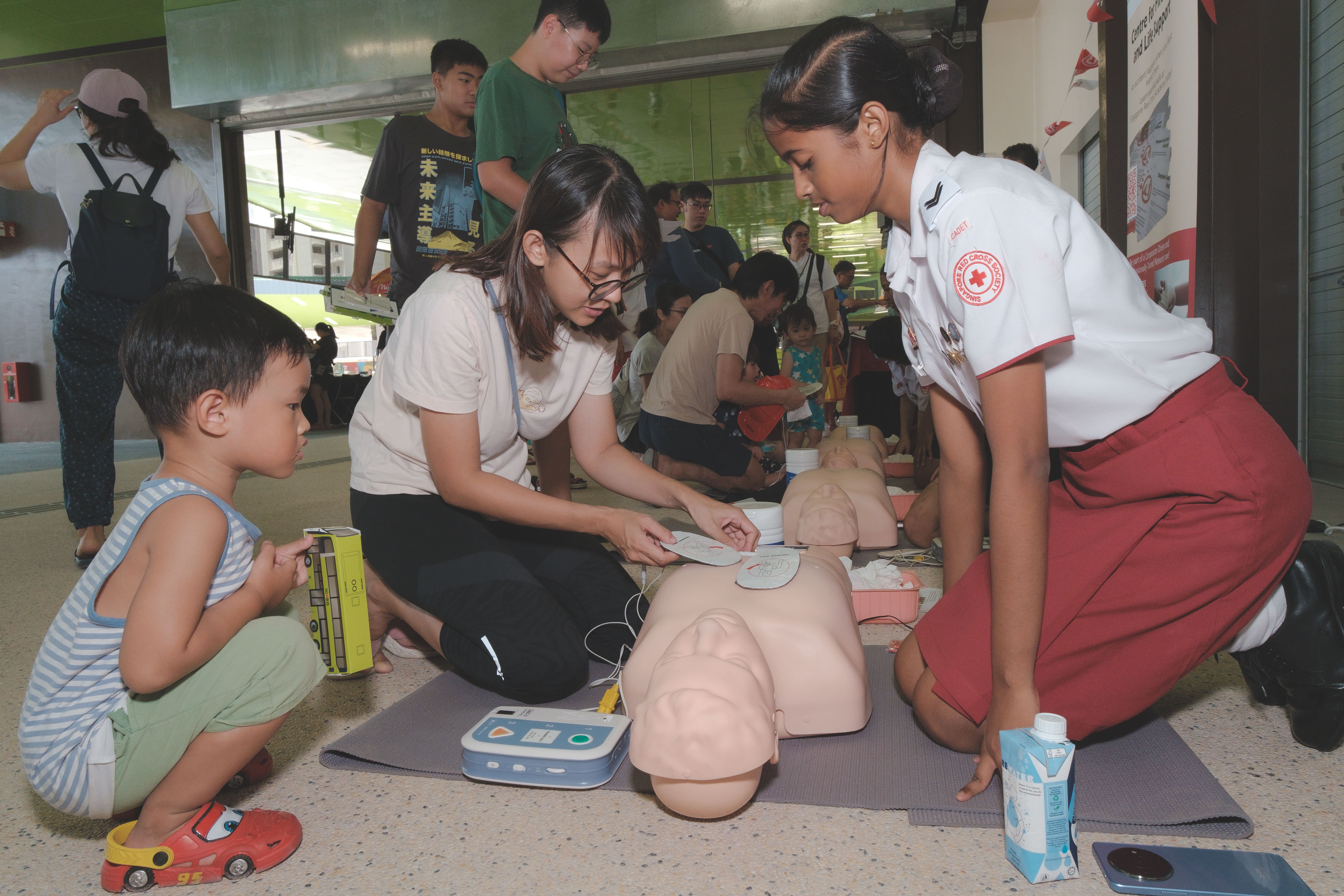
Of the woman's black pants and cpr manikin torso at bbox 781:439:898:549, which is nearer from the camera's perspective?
the woman's black pants

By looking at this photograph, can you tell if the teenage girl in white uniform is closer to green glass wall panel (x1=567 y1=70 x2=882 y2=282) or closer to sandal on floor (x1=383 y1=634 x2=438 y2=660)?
sandal on floor (x1=383 y1=634 x2=438 y2=660)

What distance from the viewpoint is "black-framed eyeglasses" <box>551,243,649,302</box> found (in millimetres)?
1575

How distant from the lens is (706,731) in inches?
43.0

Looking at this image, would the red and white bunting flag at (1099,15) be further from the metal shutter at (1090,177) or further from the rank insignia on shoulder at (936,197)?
the rank insignia on shoulder at (936,197)

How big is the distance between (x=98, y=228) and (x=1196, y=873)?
3.13 meters

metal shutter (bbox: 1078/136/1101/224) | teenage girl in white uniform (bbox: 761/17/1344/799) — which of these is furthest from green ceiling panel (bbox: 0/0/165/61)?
teenage girl in white uniform (bbox: 761/17/1344/799)

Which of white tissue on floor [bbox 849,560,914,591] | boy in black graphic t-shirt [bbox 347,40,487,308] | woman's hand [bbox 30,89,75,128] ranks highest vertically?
woman's hand [bbox 30,89,75,128]

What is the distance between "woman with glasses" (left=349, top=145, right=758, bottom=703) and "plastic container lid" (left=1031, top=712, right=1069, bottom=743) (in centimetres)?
73

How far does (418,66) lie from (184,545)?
647cm

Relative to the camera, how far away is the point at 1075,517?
137 cm

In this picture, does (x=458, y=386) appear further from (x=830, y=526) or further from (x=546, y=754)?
(x=830, y=526)

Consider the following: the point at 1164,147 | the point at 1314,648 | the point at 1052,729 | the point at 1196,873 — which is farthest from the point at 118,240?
the point at 1164,147

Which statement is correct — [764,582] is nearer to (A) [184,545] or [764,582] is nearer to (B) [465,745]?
(B) [465,745]

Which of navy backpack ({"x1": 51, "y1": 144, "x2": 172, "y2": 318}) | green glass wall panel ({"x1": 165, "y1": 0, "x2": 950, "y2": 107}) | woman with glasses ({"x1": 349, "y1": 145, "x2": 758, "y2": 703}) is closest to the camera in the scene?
woman with glasses ({"x1": 349, "y1": 145, "x2": 758, "y2": 703})
